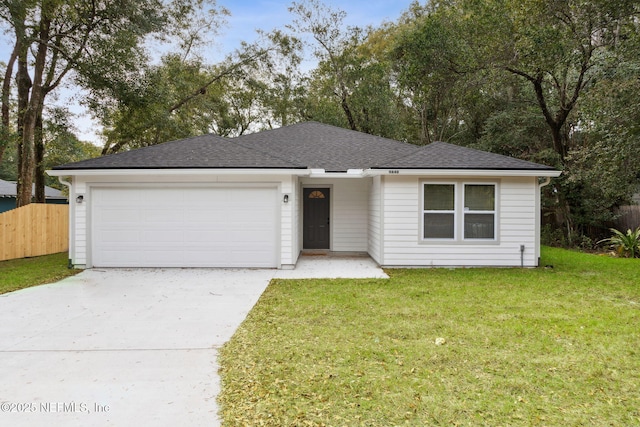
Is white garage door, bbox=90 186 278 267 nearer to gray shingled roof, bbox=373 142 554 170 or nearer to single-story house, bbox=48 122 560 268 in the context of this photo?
single-story house, bbox=48 122 560 268

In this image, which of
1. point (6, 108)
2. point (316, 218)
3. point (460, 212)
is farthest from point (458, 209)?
point (6, 108)

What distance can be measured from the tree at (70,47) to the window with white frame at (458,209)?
10.1 meters

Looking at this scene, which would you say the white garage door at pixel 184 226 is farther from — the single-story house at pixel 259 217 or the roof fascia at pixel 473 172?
the roof fascia at pixel 473 172

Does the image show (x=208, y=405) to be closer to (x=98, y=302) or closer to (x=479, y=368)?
(x=479, y=368)

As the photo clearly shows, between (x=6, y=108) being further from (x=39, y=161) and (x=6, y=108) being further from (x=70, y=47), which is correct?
(x=70, y=47)

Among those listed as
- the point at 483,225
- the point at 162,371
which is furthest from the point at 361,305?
the point at 483,225

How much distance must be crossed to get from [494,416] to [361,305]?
3.19 meters

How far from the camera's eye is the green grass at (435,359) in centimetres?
287

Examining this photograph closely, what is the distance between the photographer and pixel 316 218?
11992 millimetres

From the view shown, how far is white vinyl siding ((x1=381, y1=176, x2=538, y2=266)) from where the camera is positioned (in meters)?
9.24

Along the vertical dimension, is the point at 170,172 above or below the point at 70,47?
below

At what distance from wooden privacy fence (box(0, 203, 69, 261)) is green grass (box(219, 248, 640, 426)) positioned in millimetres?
9296

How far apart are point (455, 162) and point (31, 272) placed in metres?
10.2

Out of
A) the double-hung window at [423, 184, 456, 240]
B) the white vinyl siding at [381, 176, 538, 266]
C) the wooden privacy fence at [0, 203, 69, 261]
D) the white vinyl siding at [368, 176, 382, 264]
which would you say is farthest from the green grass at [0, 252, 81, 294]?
the double-hung window at [423, 184, 456, 240]
